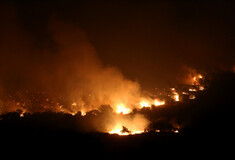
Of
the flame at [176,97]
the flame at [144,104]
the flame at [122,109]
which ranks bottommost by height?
the flame at [122,109]

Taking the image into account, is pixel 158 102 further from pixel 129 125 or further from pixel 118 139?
pixel 118 139

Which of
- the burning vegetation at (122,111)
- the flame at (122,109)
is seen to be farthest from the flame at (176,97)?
the flame at (122,109)

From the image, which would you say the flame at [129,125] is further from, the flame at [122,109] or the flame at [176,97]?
the flame at [176,97]

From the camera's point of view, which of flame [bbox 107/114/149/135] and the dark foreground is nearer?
the dark foreground

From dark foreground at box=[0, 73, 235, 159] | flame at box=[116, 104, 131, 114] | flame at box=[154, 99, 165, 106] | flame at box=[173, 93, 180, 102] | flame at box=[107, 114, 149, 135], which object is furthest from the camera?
flame at box=[173, 93, 180, 102]

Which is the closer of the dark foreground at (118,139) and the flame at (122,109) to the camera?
the dark foreground at (118,139)

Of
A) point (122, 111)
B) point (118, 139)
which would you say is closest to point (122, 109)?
point (122, 111)

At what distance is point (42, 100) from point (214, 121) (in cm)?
2184

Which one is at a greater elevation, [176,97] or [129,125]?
[176,97]

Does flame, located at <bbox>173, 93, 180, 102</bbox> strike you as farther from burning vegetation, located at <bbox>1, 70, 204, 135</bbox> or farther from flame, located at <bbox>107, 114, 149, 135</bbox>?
flame, located at <bbox>107, 114, 149, 135</bbox>

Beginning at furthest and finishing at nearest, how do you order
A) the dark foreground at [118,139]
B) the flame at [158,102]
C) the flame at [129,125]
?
the flame at [158,102], the flame at [129,125], the dark foreground at [118,139]

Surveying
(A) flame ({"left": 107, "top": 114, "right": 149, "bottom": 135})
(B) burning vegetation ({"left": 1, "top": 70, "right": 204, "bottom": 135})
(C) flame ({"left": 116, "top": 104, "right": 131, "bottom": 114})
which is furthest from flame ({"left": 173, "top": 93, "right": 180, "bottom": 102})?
(A) flame ({"left": 107, "top": 114, "right": 149, "bottom": 135})

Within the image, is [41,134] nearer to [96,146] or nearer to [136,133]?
[96,146]

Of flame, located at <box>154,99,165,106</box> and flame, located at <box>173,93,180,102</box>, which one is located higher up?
flame, located at <box>173,93,180,102</box>
